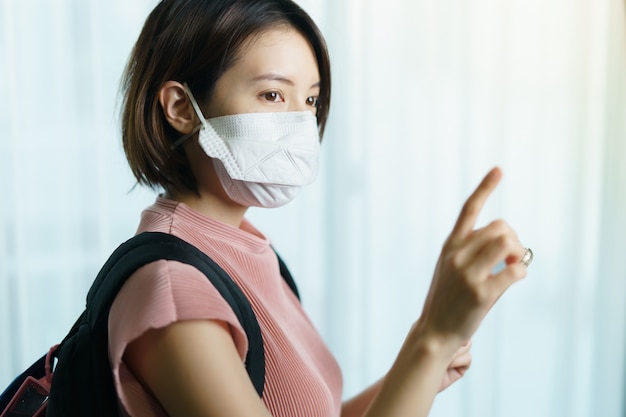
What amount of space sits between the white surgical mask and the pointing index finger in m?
0.39

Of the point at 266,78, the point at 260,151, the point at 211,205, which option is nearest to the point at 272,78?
the point at 266,78

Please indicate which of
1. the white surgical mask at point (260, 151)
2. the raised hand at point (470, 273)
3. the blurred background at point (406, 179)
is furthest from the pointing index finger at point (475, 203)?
the blurred background at point (406, 179)

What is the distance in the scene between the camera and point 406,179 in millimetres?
2396

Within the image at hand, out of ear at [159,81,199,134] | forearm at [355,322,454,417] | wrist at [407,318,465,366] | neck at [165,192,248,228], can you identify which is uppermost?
ear at [159,81,199,134]

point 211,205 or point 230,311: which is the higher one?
point 211,205

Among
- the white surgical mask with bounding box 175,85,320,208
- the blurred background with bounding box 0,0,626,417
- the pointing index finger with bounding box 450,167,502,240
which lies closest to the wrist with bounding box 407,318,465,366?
the pointing index finger with bounding box 450,167,502,240

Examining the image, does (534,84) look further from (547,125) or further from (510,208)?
(510,208)

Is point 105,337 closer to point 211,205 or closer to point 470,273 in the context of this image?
point 211,205

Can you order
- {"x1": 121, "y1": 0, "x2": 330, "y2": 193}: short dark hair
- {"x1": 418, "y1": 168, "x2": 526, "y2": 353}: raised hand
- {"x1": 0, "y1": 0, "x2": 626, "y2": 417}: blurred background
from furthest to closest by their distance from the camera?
{"x1": 0, "y1": 0, "x2": 626, "y2": 417}: blurred background, {"x1": 121, "y1": 0, "x2": 330, "y2": 193}: short dark hair, {"x1": 418, "y1": 168, "x2": 526, "y2": 353}: raised hand

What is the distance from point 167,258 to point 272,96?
0.34 m

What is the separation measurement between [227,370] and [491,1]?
2.00 m

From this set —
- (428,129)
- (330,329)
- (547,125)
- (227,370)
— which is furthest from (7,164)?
(547,125)

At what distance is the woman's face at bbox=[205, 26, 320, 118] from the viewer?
3.28 feet

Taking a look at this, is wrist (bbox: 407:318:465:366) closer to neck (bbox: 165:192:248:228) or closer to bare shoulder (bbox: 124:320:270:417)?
bare shoulder (bbox: 124:320:270:417)
